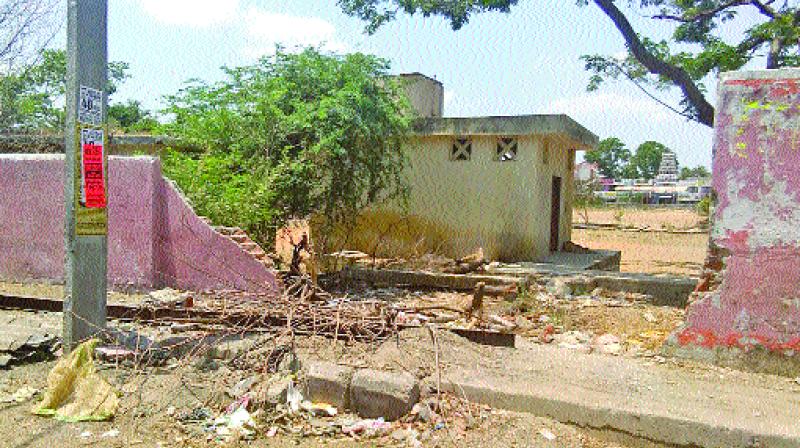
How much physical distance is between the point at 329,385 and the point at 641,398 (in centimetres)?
205

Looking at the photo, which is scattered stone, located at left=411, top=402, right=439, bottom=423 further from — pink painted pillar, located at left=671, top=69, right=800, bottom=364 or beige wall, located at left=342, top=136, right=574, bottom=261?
beige wall, located at left=342, top=136, right=574, bottom=261

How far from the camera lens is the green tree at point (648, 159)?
3425 inches

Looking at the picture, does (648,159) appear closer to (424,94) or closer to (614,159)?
(614,159)

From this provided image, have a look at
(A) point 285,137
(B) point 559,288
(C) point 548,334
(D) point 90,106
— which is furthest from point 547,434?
(A) point 285,137

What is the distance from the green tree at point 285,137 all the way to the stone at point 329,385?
4.85 m

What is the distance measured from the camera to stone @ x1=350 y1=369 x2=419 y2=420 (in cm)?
419

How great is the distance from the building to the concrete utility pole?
7.41 meters

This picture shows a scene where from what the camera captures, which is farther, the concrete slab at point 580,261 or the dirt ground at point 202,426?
the concrete slab at point 580,261

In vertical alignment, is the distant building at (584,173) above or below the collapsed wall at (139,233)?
above

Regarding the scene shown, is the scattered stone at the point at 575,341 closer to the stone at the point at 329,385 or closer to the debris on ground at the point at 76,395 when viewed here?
the stone at the point at 329,385

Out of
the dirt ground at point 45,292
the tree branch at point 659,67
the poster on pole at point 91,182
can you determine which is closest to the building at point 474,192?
the tree branch at point 659,67

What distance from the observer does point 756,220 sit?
5.21 metres

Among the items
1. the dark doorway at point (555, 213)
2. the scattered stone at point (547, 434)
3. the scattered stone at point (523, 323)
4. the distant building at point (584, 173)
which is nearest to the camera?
the scattered stone at point (547, 434)

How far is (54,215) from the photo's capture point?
8.75 m
